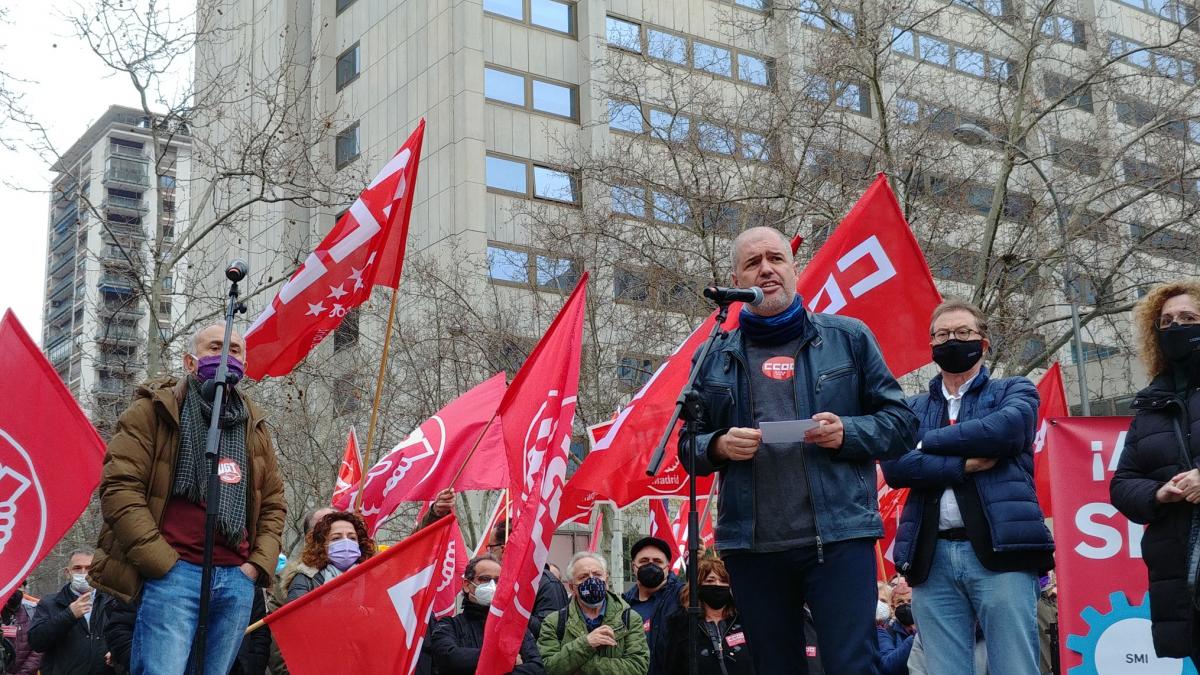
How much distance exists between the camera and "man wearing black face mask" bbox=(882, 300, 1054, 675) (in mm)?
5238

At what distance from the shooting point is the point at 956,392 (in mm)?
5879

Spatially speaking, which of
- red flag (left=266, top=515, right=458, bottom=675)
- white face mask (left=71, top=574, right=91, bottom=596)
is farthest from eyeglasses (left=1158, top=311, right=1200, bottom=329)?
white face mask (left=71, top=574, right=91, bottom=596)

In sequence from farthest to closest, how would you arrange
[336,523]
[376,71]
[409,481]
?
1. [376,71]
2. [409,481]
3. [336,523]

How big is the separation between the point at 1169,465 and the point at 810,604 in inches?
72.7

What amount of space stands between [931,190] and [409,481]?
10866 mm

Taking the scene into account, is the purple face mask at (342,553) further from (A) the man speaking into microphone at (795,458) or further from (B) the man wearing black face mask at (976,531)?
(A) the man speaking into microphone at (795,458)

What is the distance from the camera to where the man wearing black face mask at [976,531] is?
5238 mm

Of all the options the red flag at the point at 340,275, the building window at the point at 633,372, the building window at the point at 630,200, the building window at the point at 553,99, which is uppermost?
the building window at the point at 553,99

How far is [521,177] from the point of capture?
3866 centimetres

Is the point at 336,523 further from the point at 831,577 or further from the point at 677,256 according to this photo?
the point at 677,256

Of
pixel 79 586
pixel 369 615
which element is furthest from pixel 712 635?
pixel 79 586

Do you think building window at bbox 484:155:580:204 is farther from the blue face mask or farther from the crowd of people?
the crowd of people

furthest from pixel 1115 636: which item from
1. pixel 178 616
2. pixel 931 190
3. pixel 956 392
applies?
pixel 931 190

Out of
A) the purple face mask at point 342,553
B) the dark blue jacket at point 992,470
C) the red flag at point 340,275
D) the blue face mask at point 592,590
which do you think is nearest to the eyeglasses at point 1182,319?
the dark blue jacket at point 992,470
